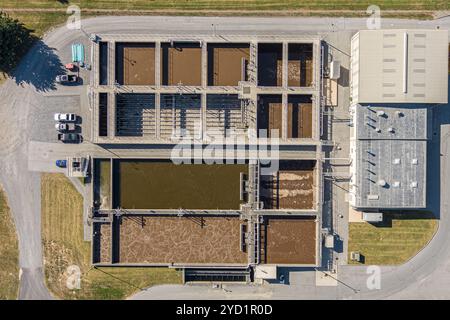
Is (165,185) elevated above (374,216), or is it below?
above

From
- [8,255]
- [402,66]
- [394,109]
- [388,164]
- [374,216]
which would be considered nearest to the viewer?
[402,66]

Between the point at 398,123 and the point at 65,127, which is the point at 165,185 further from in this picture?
the point at 398,123

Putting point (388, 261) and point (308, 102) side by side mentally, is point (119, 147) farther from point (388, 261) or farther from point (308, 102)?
point (388, 261)

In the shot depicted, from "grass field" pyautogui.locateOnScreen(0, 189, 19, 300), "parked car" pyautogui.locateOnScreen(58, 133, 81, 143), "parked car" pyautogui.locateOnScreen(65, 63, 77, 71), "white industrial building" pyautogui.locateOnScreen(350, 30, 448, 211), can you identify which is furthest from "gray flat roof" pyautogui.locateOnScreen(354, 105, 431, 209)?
"grass field" pyautogui.locateOnScreen(0, 189, 19, 300)

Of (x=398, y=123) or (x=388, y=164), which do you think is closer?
(x=398, y=123)

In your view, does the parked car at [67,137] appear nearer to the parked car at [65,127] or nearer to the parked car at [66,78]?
the parked car at [65,127]

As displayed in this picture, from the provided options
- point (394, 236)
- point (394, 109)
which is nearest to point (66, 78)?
point (394, 109)

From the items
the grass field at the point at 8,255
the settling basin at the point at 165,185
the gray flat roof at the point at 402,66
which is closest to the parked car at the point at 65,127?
the settling basin at the point at 165,185

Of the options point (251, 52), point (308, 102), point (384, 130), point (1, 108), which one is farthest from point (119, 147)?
point (384, 130)
